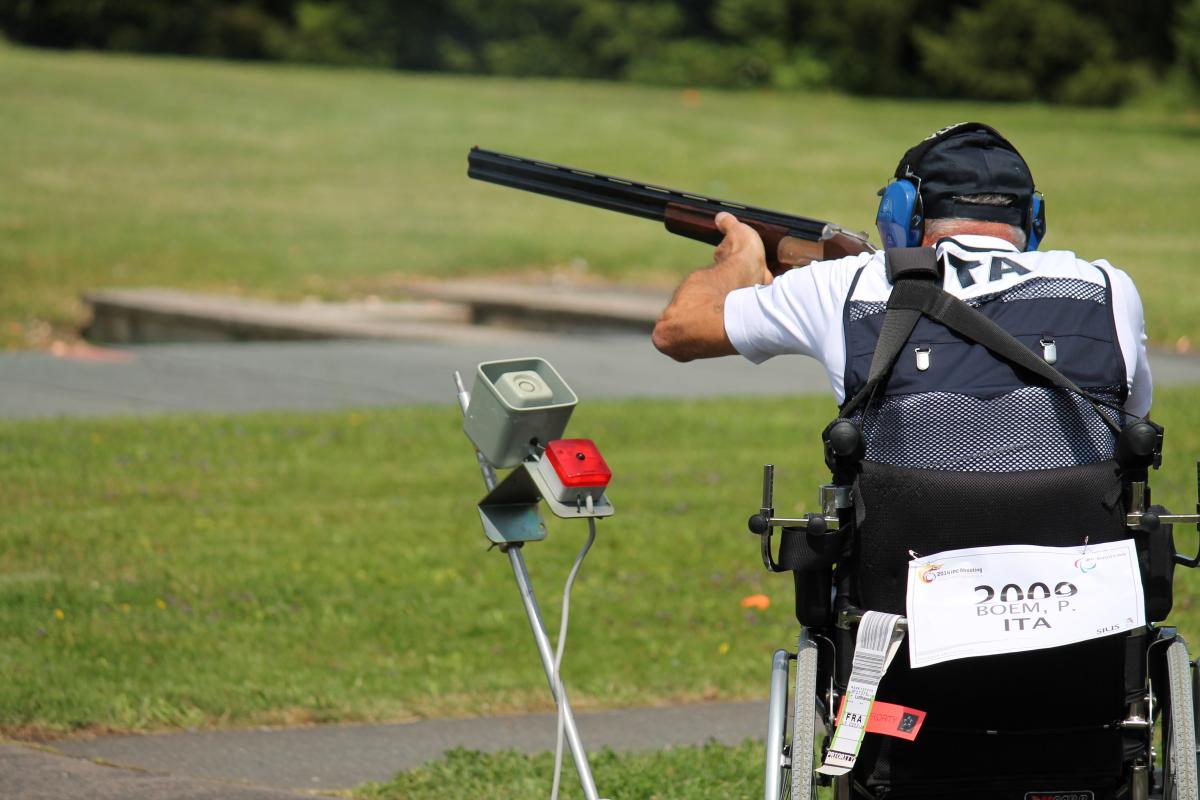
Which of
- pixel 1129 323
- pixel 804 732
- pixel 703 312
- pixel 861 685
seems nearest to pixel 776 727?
pixel 804 732

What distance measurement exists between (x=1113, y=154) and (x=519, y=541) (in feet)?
91.5

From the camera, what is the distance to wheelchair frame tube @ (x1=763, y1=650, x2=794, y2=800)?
10.2 ft

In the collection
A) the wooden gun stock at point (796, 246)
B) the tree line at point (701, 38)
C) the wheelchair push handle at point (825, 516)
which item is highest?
the tree line at point (701, 38)

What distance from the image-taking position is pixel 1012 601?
2977 mm

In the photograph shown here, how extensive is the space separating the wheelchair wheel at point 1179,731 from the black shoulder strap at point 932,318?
49 centimetres

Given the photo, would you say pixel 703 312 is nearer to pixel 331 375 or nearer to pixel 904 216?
pixel 904 216

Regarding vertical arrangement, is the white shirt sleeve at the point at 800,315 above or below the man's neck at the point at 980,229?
below

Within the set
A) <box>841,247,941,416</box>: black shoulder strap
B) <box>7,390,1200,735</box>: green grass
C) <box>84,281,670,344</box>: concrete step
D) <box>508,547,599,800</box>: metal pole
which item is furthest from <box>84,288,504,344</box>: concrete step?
<box>841,247,941,416</box>: black shoulder strap

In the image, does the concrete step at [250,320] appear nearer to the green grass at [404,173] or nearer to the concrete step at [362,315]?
the concrete step at [362,315]

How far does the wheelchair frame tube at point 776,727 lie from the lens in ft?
10.2

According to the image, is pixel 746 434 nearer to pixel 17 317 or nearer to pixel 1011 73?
pixel 17 317

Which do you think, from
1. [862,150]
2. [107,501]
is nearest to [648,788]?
[107,501]

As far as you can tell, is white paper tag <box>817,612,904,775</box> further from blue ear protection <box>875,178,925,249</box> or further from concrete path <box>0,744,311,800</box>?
concrete path <box>0,744,311,800</box>

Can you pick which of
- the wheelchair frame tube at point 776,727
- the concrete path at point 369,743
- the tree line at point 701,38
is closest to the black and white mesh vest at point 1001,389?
the wheelchair frame tube at point 776,727
